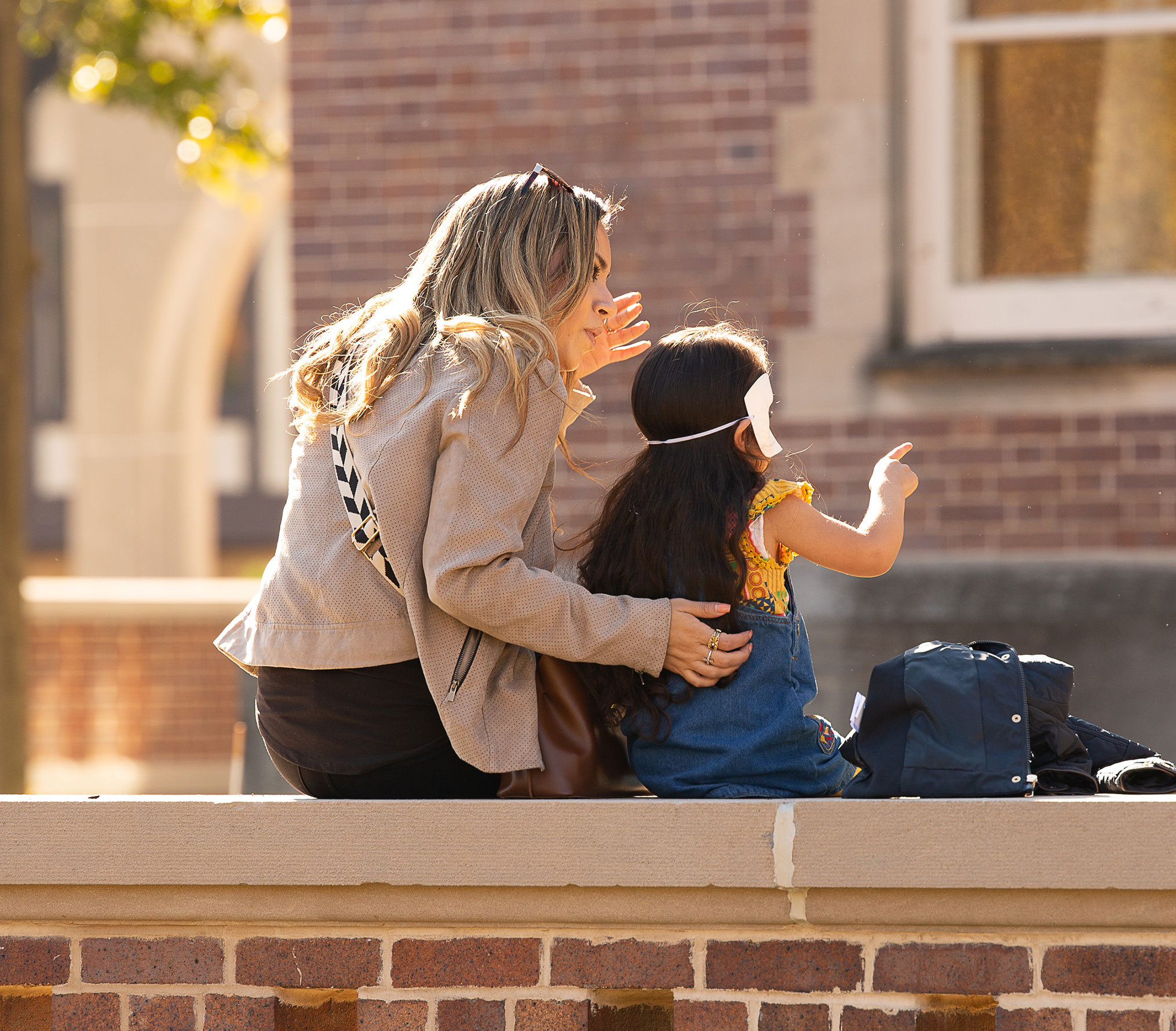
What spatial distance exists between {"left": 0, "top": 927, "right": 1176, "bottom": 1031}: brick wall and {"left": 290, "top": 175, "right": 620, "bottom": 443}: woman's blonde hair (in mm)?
892

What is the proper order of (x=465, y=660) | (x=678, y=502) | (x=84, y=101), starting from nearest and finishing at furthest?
(x=465, y=660)
(x=678, y=502)
(x=84, y=101)

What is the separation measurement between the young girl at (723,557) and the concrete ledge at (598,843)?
46 centimetres

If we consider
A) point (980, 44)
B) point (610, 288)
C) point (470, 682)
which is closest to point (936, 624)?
point (610, 288)

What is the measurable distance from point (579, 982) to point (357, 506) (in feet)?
2.81

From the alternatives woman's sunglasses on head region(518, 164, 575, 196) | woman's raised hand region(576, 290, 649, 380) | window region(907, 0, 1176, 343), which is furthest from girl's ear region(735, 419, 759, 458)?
window region(907, 0, 1176, 343)

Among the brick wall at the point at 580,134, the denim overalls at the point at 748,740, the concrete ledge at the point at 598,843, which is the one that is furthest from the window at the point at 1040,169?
the concrete ledge at the point at 598,843

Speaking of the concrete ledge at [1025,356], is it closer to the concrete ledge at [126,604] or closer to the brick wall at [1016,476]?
the brick wall at [1016,476]

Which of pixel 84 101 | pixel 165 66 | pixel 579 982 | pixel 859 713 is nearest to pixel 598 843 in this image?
pixel 579 982

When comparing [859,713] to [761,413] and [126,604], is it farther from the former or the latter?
[126,604]

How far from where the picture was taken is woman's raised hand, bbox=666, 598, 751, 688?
7.75 ft

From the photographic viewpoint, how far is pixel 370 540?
230cm

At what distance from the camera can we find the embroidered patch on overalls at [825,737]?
8.24 feet

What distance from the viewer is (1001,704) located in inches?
89.4

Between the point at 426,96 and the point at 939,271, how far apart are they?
7.22 feet
